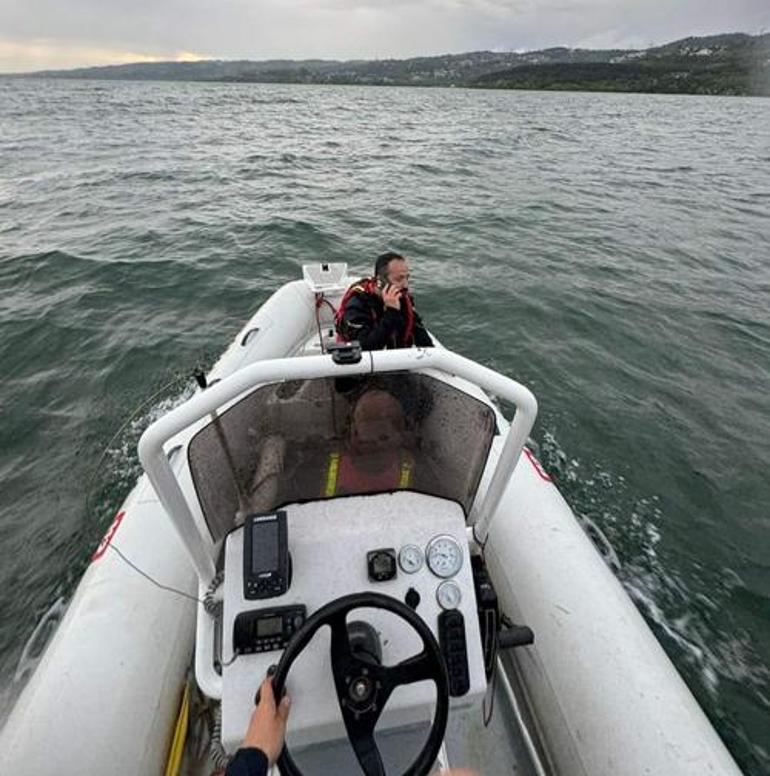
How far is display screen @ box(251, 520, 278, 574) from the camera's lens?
6.30 feet

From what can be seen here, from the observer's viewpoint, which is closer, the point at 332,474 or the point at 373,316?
the point at 332,474

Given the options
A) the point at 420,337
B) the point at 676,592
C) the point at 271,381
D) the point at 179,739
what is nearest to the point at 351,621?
the point at 271,381

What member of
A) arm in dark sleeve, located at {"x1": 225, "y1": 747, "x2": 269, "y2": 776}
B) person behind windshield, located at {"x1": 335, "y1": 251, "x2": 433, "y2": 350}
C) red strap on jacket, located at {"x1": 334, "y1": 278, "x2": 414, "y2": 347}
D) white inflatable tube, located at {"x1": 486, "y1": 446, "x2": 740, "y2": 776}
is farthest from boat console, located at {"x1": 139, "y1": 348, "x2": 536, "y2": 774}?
red strap on jacket, located at {"x1": 334, "y1": 278, "x2": 414, "y2": 347}

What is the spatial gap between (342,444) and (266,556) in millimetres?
574

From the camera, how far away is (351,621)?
1.89 metres

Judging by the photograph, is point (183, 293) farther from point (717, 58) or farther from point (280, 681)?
point (717, 58)

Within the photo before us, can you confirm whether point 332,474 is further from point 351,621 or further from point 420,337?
point 420,337

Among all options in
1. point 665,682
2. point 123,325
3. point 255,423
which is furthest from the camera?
point 123,325

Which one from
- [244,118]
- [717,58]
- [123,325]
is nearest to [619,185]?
[123,325]

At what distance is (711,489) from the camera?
4.81 metres

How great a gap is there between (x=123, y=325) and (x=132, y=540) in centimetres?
558

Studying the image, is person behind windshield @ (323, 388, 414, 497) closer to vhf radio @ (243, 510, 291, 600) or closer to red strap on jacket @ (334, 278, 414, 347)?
vhf radio @ (243, 510, 291, 600)

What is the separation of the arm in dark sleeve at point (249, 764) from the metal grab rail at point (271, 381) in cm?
74

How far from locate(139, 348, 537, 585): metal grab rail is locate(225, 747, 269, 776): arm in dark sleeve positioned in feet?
2.44
